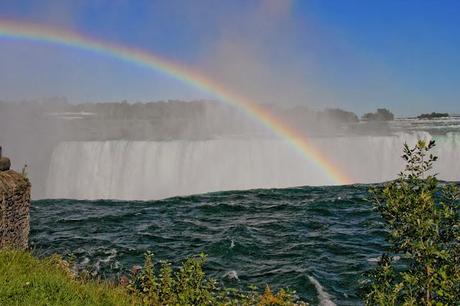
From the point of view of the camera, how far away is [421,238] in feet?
16.6

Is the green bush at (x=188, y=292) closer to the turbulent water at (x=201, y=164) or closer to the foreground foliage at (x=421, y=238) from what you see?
the foreground foliage at (x=421, y=238)

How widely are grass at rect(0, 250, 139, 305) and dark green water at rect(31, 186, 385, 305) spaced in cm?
466

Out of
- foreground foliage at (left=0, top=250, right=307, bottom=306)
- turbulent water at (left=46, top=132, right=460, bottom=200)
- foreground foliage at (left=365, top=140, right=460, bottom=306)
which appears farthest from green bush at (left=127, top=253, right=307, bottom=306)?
turbulent water at (left=46, top=132, right=460, bottom=200)

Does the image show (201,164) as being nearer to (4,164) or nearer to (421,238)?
(4,164)

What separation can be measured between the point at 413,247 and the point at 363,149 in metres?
29.7

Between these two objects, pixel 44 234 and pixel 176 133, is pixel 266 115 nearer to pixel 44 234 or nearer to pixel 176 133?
pixel 176 133

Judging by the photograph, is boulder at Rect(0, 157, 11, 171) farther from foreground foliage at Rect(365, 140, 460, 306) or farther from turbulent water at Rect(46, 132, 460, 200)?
turbulent water at Rect(46, 132, 460, 200)

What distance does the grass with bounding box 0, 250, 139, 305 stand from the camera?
19.9ft

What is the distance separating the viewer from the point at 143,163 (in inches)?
1253

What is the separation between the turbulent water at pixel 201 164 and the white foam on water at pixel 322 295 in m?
21.1

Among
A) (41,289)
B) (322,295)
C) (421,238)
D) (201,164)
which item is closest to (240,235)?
(322,295)

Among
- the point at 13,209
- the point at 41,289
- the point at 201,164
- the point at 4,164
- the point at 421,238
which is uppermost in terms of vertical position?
the point at 4,164

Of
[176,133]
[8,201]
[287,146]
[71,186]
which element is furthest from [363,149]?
[8,201]

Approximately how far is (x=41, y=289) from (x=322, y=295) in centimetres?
655
